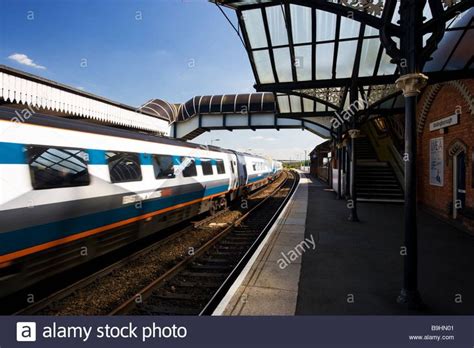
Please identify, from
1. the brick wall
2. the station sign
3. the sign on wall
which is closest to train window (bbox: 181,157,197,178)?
the brick wall

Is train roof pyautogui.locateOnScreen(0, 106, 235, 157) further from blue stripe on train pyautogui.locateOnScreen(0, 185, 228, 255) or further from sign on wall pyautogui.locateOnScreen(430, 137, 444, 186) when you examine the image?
sign on wall pyautogui.locateOnScreen(430, 137, 444, 186)

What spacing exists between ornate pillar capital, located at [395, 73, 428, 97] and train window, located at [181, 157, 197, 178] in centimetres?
621

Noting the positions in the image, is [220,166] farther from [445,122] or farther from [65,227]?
[445,122]

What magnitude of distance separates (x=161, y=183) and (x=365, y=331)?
5509mm

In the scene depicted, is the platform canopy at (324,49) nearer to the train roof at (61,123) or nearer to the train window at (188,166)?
the train window at (188,166)

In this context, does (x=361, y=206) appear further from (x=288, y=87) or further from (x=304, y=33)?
(x=304, y=33)

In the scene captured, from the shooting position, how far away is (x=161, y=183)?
703 cm

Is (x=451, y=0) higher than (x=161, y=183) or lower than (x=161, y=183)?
higher

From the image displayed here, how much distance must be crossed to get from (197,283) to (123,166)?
9.80 feet

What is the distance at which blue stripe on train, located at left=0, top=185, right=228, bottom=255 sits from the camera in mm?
3545

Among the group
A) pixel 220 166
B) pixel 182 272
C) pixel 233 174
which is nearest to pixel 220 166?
pixel 220 166

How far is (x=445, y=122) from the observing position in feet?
29.4

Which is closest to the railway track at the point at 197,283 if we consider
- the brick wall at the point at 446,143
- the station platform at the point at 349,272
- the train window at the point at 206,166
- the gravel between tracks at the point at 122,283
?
the gravel between tracks at the point at 122,283

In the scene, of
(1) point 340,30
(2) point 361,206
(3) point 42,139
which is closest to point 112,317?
(3) point 42,139
